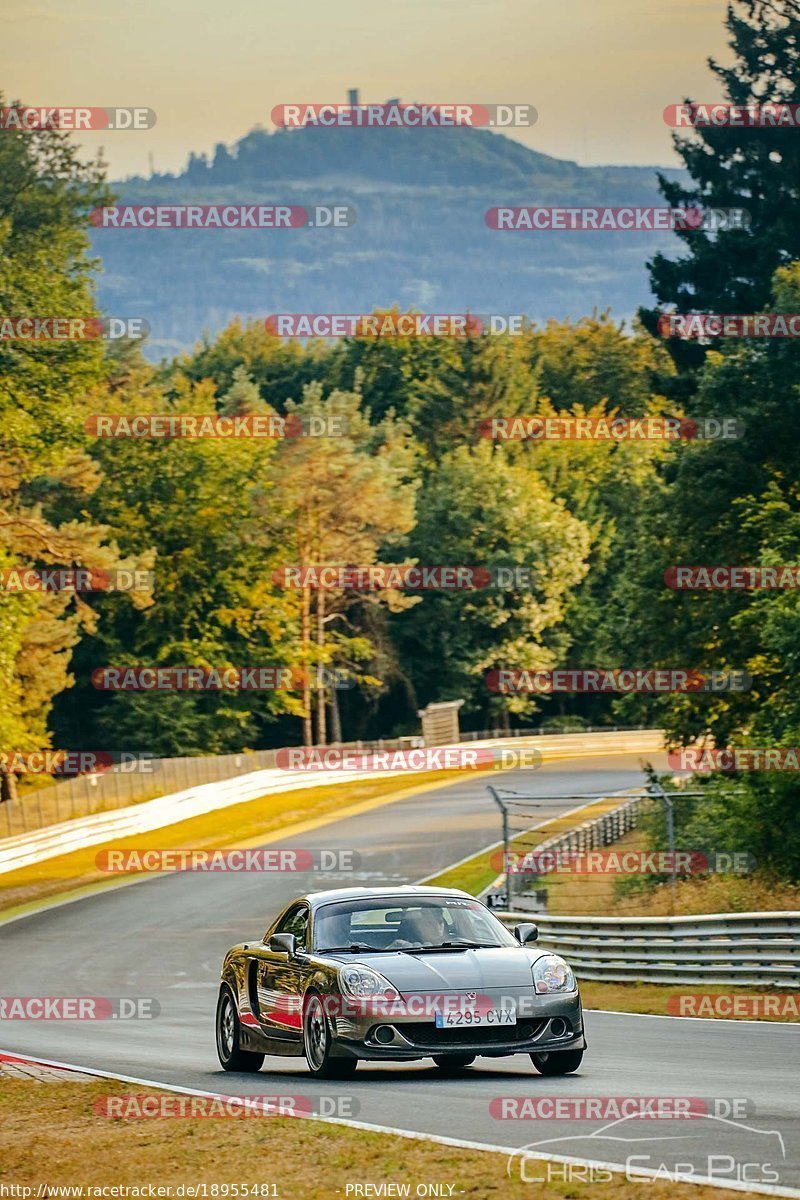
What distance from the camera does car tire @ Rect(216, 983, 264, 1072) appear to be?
14141mm

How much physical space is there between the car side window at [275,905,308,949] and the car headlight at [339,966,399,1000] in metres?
1.15

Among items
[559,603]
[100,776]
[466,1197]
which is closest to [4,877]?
[100,776]

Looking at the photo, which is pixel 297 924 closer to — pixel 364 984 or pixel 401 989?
pixel 364 984

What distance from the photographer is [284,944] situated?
1354 cm

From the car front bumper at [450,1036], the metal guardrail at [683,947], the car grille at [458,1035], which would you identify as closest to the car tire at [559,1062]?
the car front bumper at [450,1036]

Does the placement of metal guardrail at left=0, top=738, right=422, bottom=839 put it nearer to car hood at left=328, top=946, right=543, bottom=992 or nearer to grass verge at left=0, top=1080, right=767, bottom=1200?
car hood at left=328, top=946, right=543, bottom=992

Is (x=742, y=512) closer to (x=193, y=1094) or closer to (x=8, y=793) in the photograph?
(x=193, y=1094)

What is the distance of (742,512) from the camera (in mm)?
39125

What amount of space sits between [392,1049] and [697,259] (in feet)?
136

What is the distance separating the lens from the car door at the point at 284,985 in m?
13.1

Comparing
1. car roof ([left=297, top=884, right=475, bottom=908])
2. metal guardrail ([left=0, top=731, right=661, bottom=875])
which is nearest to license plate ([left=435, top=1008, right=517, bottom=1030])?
car roof ([left=297, top=884, right=475, bottom=908])

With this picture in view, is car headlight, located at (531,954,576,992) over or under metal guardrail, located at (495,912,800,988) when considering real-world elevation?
over

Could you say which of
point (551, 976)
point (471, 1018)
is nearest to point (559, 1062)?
point (551, 976)

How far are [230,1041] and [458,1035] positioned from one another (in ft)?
9.62
